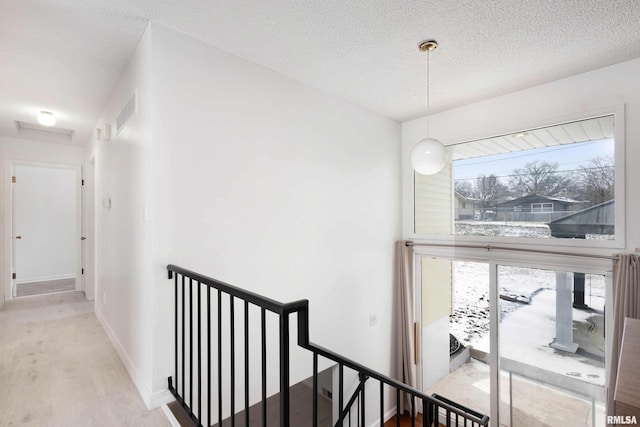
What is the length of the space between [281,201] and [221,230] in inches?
24.0

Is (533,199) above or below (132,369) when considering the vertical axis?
above

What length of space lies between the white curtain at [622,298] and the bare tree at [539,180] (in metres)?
0.81

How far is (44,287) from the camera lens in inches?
222

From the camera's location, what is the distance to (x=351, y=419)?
3656 millimetres

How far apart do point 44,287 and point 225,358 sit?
537cm

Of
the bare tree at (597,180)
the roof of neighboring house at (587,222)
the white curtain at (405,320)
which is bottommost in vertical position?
the white curtain at (405,320)

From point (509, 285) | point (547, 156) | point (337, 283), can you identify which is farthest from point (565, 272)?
point (337, 283)

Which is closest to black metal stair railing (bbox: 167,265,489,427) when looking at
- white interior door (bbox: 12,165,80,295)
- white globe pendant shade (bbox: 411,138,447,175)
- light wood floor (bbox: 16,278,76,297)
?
white globe pendant shade (bbox: 411,138,447,175)

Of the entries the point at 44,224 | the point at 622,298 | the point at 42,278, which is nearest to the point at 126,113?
the point at 622,298

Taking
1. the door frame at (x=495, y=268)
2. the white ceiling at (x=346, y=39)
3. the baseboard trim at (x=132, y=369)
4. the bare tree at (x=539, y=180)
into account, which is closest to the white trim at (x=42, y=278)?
the baseboard trim at (x=132, y=369)

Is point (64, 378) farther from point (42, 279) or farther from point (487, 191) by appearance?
point (42, 279)

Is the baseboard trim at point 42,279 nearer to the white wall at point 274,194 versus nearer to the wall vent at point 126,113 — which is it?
the wall vent at point 126,113

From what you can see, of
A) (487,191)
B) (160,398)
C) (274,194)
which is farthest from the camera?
(487,191)

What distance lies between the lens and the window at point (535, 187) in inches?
106
